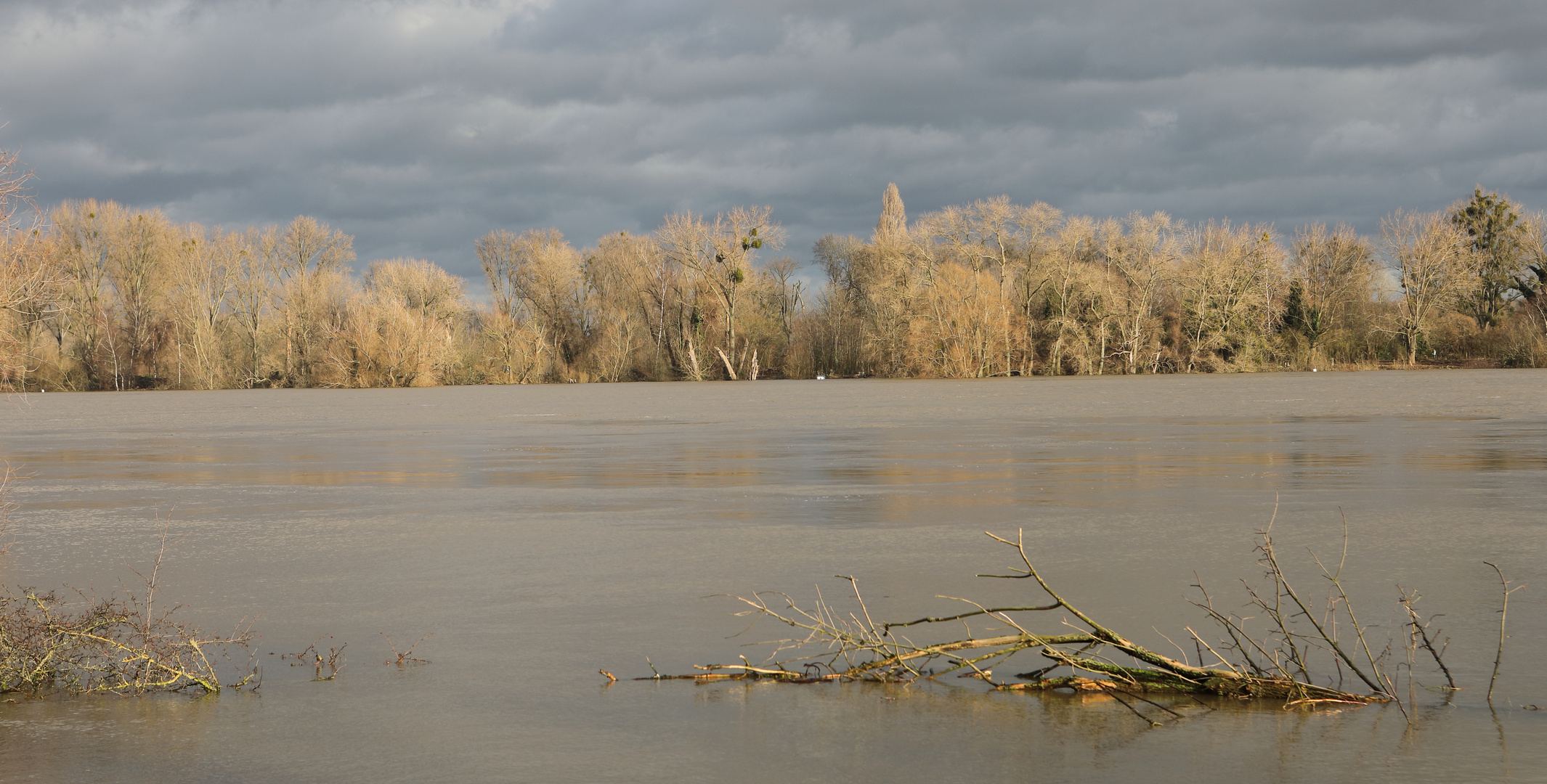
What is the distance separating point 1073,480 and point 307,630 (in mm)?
10284

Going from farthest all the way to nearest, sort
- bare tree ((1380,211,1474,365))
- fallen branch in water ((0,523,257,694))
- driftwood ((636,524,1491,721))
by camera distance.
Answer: bare tree ((1380,211,1474,365)) → fallen branch in water ((0,523,257,694)) → driftwood ((636,524,1491,721))

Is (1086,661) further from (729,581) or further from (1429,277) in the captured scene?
(1429,277)

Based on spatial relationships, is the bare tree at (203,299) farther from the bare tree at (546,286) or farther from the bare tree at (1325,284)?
the bare tree at (1325,284)

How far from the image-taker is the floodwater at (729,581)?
206 inches

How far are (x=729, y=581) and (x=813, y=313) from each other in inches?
3395

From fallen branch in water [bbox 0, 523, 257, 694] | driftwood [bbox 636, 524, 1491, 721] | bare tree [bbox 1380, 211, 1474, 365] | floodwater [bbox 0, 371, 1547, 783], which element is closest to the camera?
floodwater [bbox 0, 371, 1547, 783]

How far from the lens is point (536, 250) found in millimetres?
94125

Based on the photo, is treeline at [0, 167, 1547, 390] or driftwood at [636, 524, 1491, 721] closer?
driftwood at [636, 524, 1491, 721]

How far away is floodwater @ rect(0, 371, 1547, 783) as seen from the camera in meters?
5.23

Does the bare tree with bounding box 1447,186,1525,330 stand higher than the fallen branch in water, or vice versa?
the bare tree with bounding box 1447,186,1525,330

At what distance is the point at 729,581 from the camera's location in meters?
8.97

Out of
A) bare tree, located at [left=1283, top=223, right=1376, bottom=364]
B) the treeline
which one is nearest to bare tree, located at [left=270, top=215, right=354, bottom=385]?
the treeline

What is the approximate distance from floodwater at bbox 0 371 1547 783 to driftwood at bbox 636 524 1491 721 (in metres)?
0.14

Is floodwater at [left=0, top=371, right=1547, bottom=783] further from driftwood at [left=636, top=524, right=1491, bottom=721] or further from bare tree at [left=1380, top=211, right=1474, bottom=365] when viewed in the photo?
bare tree at [left=1380, top=211, right=1474, bottom=365]
